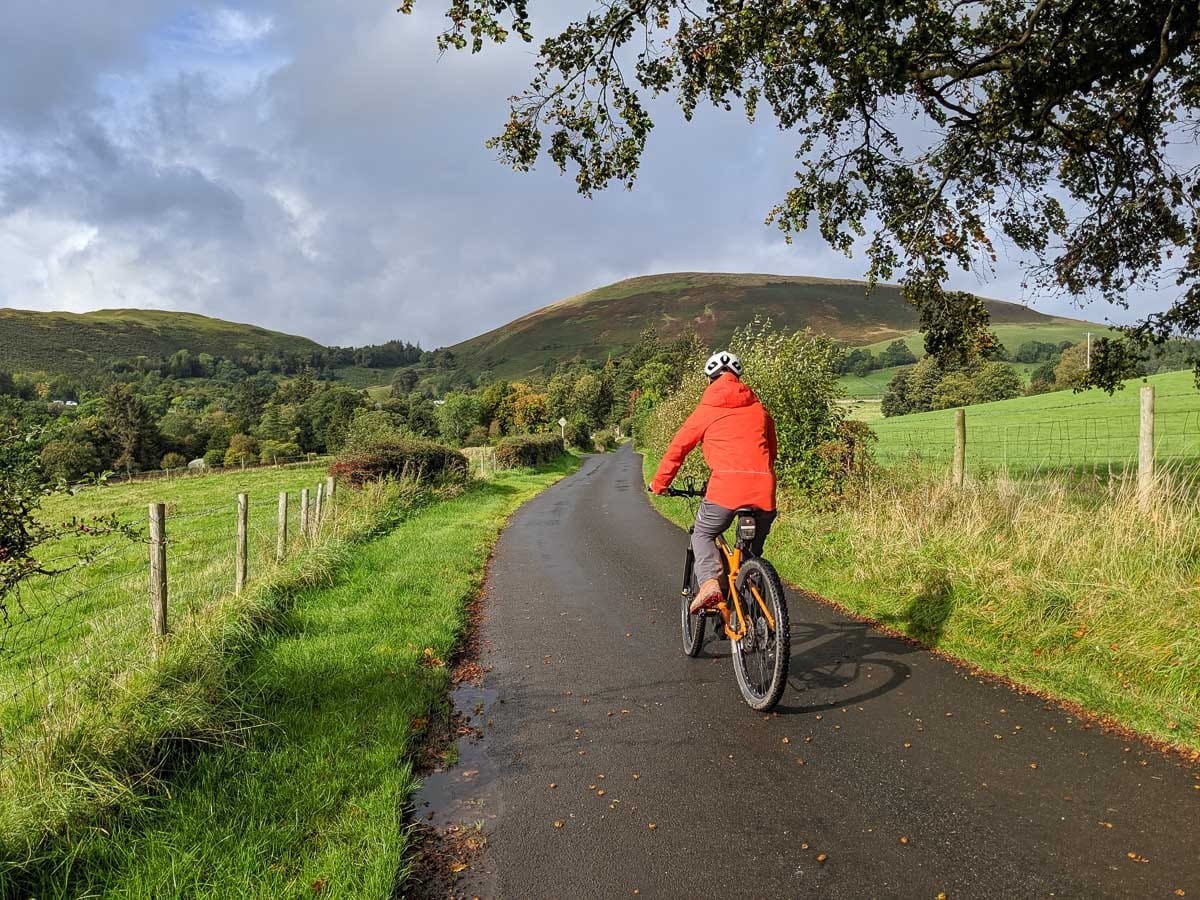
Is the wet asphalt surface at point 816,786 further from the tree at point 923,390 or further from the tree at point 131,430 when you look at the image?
the tree at point 131,430

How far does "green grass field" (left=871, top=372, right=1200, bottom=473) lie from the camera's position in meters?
20.5

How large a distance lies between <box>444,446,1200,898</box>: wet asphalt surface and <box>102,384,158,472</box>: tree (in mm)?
87860

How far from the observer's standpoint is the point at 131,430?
82.2 m

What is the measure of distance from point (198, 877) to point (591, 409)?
324 feet

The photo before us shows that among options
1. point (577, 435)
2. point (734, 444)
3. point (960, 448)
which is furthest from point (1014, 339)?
point (734, 444)

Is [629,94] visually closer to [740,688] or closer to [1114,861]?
[740,688]

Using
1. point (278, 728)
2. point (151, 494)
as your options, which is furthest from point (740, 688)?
point (151, 494)

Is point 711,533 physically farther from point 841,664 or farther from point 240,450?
point 240,450

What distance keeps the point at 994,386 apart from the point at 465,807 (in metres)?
66.7

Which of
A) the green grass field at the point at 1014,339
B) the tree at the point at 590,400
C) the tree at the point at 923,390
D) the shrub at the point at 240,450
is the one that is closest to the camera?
the tree at the point at 923,390

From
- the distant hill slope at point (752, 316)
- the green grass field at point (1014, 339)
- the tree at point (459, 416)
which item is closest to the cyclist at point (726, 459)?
the green grass field at point (1014, 339)

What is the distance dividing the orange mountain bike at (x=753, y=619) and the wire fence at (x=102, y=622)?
13.1 ft

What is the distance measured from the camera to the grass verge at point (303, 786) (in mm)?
3020

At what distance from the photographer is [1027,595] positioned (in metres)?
5.91
